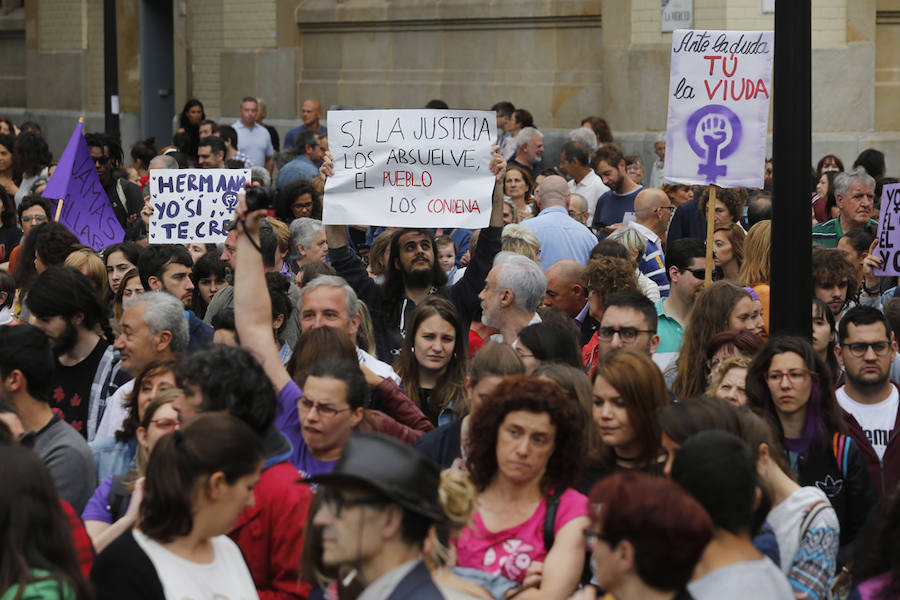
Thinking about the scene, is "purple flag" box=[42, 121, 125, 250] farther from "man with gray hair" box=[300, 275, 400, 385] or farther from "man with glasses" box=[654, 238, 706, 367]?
"man with glasses" box=[654, 238, 706, 367]

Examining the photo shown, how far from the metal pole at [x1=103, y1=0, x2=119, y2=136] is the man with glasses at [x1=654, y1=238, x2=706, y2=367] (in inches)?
407

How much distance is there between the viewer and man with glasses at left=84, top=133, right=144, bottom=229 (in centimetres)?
1289

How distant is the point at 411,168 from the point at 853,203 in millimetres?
3788

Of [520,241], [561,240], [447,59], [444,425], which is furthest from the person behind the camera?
[447,59]

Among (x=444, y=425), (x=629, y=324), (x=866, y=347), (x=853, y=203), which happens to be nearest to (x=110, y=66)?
(x=853, y=203)

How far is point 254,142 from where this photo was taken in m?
19.9

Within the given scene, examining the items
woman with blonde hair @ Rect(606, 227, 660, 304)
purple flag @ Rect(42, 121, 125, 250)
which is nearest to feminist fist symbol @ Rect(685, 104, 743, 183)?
woman with blonde hair @ Rect(606, 227, 660, 304)

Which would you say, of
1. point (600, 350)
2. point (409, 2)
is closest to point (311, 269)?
point (600, 350)

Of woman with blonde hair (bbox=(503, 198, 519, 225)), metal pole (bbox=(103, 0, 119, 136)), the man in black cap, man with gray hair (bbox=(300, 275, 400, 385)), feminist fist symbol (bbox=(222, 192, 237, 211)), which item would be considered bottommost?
the man in black cap

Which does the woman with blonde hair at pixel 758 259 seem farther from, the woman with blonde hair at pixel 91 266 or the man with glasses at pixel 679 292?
the woman with blonde hair at pixel 91 266

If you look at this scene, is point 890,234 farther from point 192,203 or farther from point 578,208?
point 192,203

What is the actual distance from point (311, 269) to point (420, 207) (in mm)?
828

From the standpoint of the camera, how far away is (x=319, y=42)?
23969 mm

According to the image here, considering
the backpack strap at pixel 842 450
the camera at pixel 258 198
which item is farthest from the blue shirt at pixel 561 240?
the camera at pixel 258 198
